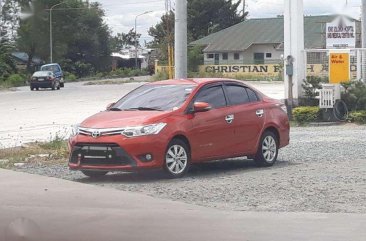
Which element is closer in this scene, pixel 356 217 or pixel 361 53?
pixel 356 217

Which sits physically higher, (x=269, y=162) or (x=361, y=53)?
(x=361, y=53)

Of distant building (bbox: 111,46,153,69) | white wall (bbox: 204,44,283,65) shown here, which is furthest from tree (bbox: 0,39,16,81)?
distant building (bbox: 111,46,153,69)

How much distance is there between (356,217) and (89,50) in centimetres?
7298

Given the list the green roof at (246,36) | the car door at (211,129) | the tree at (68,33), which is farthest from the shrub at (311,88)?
the green roof at (246,36)

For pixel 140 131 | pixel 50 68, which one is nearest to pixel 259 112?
pixel 140 131

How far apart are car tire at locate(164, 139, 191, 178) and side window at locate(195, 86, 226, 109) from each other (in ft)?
3.16

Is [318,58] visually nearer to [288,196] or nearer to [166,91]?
[166,91]

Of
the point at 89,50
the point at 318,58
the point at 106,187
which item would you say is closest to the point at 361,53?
the point at 318,58

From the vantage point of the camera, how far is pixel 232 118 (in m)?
12.2

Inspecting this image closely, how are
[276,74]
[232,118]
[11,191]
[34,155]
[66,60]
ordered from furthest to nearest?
[66,60] → [276,74] → [34,155] → [232,118] → [11,191]

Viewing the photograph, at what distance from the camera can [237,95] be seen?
12734 mm

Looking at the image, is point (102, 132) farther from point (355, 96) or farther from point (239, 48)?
point (239, 48)

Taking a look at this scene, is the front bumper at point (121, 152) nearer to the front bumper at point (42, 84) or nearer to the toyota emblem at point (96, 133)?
the toyota emblem at point (96, 133)

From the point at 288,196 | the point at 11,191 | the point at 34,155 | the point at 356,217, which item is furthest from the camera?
the point at 34,155
